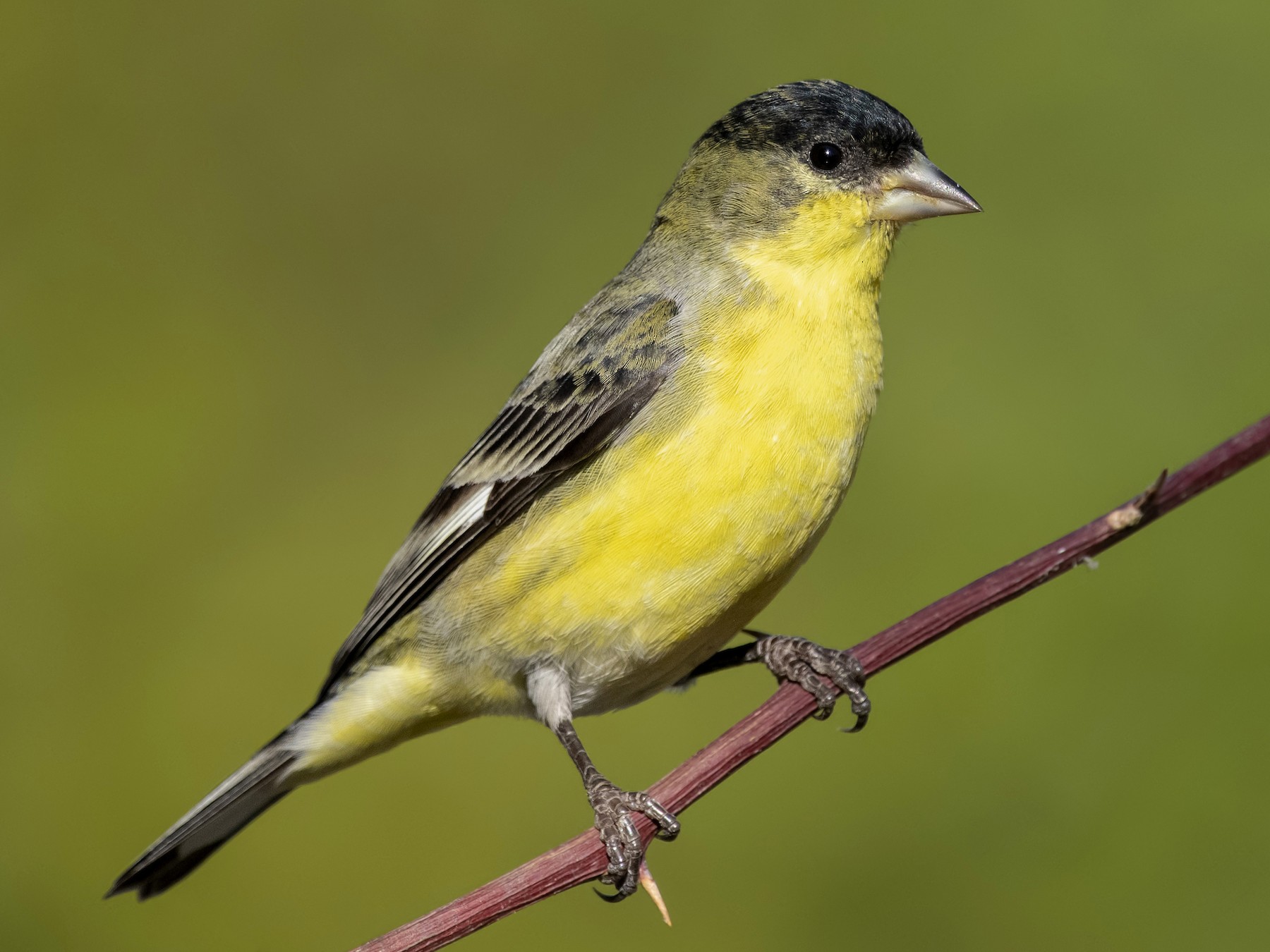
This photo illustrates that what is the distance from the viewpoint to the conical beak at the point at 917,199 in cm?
346

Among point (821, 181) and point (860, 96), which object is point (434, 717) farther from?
point (860, 96)

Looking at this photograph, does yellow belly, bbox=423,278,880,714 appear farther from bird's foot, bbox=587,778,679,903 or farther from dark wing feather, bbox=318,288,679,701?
bird's foot, bbox=587,778,679,903

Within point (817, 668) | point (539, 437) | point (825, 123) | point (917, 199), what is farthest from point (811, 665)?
point (825, 123)

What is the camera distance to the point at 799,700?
2742 mm

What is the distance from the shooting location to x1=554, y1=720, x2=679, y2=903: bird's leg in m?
3.23

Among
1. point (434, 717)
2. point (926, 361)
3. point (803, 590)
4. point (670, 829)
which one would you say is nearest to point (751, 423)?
point (670, 829)

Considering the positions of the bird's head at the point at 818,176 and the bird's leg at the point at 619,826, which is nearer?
the bird's leg at the point at 619,826

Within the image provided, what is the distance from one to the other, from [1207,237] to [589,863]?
363cm

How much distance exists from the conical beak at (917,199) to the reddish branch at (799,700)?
4.27 ft

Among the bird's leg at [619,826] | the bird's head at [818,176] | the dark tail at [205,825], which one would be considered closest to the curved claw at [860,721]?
the bird's leg at [619,826]

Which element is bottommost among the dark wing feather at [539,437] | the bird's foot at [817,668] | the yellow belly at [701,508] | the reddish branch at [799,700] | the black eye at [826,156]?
the reddish branch at [799,700]

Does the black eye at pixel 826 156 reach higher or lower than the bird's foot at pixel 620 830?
higher

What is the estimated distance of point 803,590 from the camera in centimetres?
479

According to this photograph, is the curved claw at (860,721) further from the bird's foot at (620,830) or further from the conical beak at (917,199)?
the conical beak at (917,199)
